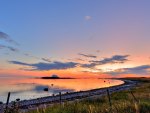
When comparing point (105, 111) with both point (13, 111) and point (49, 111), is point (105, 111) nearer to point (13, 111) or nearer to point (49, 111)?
point (49, 111)

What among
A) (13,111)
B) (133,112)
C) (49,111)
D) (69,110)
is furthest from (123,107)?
(13,111)

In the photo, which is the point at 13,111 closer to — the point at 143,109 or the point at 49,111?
the point at 49,111

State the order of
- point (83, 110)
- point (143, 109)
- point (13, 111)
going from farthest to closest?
point (143, 109) → point (83, 110) → point (13, 111)

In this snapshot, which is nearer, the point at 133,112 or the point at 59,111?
the point at 133,112

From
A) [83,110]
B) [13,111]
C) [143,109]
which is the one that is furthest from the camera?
[143,109]

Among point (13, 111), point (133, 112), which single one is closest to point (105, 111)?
point (133, 112)

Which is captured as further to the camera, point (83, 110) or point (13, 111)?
point (83, 110)

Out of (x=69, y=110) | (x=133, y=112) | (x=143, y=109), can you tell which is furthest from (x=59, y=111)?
(x=143, y=109)

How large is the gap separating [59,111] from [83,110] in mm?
1641

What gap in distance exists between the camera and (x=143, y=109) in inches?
796

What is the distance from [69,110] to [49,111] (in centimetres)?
139

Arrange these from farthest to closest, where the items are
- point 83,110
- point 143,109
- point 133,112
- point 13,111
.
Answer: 1. point 143,109
2. point 83,110
3. point 133,112
4. point 13,111

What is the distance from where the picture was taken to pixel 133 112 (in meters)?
17.0

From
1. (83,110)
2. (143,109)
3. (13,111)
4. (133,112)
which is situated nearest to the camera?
(13,111)
